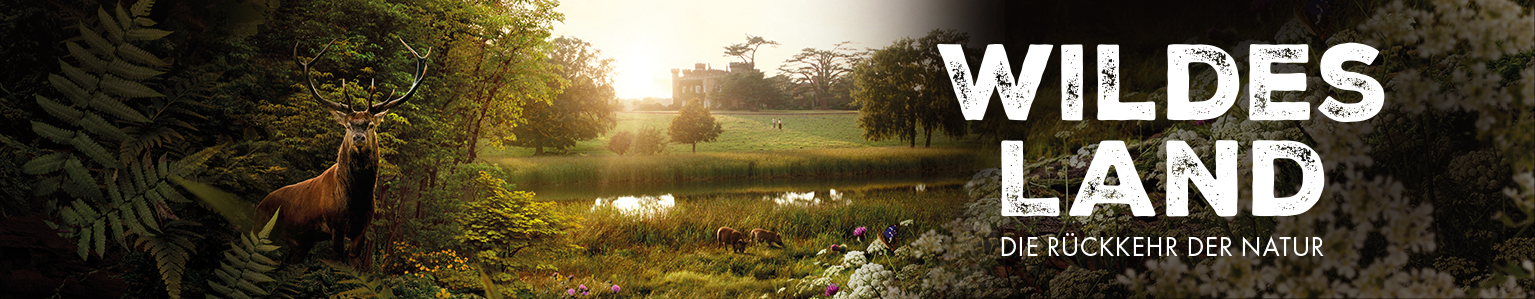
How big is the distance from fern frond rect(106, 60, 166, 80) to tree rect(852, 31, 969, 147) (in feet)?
8.29

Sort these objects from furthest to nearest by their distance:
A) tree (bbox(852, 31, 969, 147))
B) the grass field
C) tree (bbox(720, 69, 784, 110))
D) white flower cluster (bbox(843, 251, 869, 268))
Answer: tree (bbox(720, 69, 784, 110)) < the grass field < tree (bbox(852, 31, 969, 147)) < white flower cluster (bbox(843, 251, 869, 268))

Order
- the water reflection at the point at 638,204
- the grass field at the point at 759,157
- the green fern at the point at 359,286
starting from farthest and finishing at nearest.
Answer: the water reflection at the point at 638,204
the grass field at the point at 759,157
the green fern at the point at 359,286

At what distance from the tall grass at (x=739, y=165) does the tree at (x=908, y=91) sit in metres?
0.13

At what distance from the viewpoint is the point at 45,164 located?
1.47 m

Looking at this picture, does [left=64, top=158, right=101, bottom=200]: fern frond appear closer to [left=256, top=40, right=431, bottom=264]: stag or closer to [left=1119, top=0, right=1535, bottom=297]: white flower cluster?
[left=256, top=40, right=431, bottom=264]: stag

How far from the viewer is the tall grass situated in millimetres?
3084

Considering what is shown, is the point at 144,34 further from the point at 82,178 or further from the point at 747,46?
the point at 747,46

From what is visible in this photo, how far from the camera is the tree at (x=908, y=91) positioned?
3.03m

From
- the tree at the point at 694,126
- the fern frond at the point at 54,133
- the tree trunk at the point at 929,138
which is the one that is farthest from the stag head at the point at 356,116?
the tree trunk at the point at 929,138

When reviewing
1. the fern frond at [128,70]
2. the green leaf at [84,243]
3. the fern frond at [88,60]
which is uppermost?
the fern frond at [88,60]

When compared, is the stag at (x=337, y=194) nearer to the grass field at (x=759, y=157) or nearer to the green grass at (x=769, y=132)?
the grass field at (x=759, y=157)

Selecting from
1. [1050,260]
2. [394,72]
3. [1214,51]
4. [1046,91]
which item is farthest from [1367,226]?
[394,72]

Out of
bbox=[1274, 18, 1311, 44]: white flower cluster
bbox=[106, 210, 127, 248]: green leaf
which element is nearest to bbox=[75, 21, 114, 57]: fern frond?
bbox=[106, 210, 127, 248]: green leaf

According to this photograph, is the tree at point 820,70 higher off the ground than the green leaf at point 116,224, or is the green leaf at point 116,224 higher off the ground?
the tree at point 820,70
